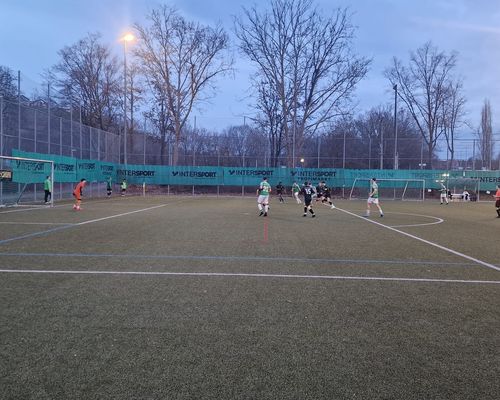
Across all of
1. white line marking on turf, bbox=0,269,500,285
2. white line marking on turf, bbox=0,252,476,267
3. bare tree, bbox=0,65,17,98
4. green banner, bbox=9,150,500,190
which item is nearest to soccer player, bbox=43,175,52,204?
bare tree, bbox=0,65,17,98

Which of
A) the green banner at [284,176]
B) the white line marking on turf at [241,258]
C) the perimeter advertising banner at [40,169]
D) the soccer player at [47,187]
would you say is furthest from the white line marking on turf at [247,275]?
the green banner at [284,176]

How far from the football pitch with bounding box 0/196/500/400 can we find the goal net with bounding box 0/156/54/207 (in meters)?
14.9

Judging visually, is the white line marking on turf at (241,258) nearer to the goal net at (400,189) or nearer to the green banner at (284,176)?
the green banner at (284,176)

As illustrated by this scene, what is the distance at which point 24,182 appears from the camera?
81.6ft

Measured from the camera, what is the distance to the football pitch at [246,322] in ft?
11.8

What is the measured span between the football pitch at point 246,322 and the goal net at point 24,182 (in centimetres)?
1495

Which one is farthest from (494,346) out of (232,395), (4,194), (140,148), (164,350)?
(140,148)

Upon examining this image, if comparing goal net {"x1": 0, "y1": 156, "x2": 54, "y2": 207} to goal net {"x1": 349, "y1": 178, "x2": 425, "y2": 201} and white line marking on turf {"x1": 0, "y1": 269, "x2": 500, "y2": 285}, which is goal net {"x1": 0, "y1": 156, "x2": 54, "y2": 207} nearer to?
white line marking on turf {"x1": 0, "y1": 269, "x2": 500, "y2": 285}

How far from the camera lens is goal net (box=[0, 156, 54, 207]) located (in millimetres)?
23344

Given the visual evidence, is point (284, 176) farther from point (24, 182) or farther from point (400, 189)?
point (24, 182)

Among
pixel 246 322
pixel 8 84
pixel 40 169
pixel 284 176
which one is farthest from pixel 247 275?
pixel 284 176

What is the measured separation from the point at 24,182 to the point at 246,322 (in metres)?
23.5

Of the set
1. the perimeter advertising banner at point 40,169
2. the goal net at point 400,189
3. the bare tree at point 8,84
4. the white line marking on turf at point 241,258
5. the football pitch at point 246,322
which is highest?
the bare tree at point 8,84

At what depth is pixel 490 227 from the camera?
17000mm
